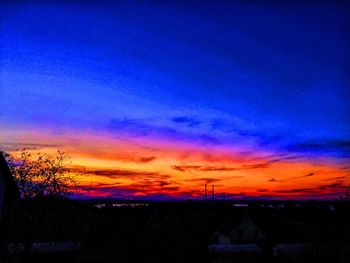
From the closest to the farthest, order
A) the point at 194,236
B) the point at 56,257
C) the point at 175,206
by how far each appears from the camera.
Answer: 1. the point at 56,257
2. the point at 194,236
3. the point at 175,206

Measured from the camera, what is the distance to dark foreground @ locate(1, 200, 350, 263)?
2103cm

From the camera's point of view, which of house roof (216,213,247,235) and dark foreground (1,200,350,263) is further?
house roof (216,213,247,235)

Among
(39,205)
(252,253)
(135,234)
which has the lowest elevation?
(252,253)

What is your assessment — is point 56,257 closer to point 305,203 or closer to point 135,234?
point 135,234

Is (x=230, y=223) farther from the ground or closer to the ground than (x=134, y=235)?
closer to the ground

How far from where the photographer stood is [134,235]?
2691 cm

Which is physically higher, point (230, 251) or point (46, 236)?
point (46, 236)

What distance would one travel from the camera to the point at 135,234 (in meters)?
27.0

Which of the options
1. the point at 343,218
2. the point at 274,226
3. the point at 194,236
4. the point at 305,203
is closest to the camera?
the point at 194,236

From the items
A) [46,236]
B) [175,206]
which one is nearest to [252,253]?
[175,206]

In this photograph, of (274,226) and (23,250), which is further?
(274,226)

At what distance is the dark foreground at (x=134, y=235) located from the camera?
21.0 meters

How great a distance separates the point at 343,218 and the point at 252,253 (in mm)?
7727

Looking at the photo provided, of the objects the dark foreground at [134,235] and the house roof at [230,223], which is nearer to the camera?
the dark foreground at [134,235]
